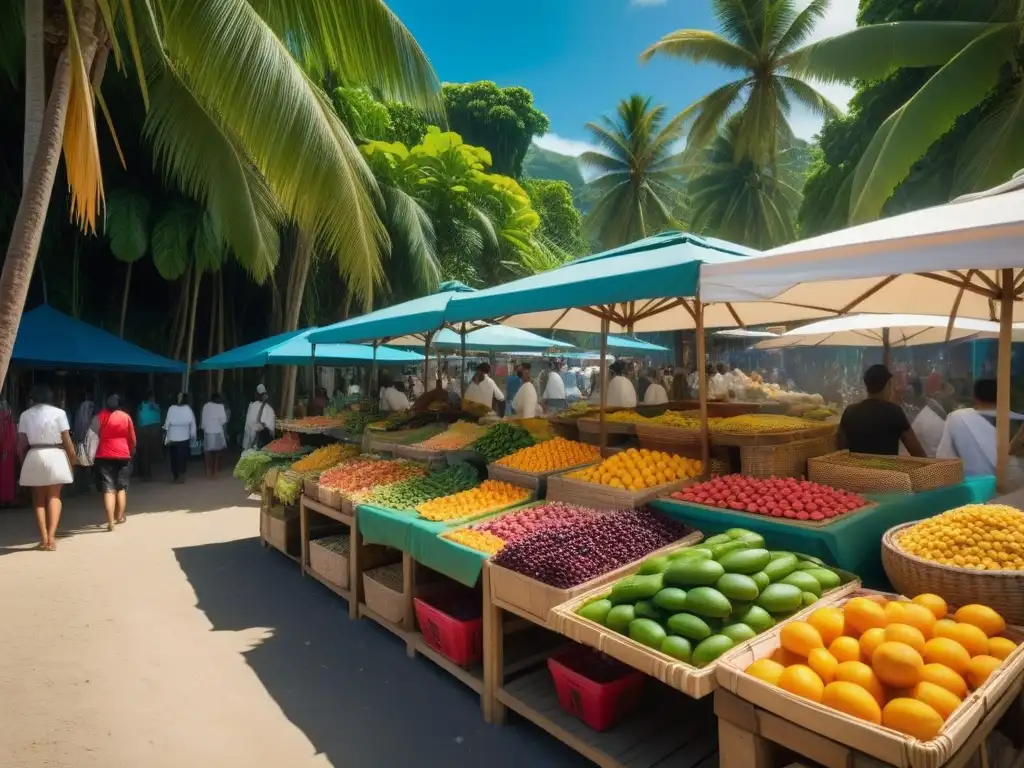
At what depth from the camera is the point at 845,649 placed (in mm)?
2051

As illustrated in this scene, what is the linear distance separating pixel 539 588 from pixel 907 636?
157 cm

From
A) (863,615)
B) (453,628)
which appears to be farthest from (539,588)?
(863,615)

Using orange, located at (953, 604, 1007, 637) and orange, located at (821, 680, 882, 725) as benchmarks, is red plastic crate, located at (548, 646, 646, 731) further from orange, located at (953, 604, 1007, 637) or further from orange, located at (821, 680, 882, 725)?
orange, located at (953, 604, 1007, 637)

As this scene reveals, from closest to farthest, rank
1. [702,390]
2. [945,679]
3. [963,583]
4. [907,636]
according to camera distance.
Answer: [945,679] < [907,636] < [963,583] < [702,390]

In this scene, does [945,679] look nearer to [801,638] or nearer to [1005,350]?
[801,638]

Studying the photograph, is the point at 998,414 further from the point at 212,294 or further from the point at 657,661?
the point at 212,294

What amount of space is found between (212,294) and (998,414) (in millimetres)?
15169

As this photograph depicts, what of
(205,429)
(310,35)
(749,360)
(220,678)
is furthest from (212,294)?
(749,360)

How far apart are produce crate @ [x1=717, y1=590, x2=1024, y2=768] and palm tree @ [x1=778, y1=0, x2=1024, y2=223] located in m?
9.80

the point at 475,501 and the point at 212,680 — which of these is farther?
the point at 475,501

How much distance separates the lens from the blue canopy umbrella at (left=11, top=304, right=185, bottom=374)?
28.4 ft

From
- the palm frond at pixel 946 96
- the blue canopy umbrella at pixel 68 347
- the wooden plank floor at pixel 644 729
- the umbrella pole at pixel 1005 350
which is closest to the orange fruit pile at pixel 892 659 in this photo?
the wooden plank floor at pixel 644 729

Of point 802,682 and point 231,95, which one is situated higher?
point 231,95

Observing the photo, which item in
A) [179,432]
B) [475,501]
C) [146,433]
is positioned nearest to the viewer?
[475,501]
